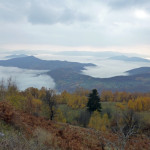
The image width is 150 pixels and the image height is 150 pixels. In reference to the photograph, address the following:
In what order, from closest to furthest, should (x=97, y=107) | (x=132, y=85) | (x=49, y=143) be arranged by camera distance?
(x=49, y=143) < (x=97, y=107) < (x=132, y=85)

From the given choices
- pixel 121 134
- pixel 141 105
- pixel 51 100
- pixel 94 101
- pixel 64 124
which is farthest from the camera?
pixel 141 105

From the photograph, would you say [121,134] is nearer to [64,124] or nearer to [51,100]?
[64,124]

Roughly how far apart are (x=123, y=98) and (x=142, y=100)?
15471 millimetres

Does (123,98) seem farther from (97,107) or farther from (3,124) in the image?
(3,124)

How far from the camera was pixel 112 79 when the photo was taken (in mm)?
180250

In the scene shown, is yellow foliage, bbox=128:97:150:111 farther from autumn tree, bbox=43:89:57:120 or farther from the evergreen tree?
autumn tree, bbox=43:89:57:120

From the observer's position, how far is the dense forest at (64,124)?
6.72 meters

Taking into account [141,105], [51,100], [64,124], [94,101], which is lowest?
[141,105]

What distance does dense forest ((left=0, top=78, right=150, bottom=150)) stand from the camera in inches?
264

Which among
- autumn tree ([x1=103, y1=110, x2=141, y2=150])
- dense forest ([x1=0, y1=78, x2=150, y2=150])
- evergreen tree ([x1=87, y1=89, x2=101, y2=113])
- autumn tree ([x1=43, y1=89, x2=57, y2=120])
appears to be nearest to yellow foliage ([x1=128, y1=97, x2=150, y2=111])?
dense forest ([x1=0, y1=78, x2=150, y2=150])

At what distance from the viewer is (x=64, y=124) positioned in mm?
15828

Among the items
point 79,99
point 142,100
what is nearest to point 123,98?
point 142,100

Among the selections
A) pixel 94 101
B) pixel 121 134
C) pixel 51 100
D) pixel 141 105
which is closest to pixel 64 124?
pixel 121 134

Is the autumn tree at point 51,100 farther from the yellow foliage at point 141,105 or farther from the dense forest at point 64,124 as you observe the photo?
the yellow foliage at point 141,105
